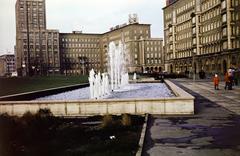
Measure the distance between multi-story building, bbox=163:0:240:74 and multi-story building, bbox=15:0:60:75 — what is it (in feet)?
228

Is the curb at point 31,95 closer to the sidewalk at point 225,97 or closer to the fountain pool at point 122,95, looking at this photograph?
the fountain pool at point 122,95

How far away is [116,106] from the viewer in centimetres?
1600

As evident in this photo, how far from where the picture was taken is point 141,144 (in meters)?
9.79

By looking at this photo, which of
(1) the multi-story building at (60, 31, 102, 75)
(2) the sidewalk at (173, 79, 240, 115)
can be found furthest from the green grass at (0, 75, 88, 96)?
(1) the multi-story building at (60, 31, 102, 75)

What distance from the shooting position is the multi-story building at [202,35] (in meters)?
69.6

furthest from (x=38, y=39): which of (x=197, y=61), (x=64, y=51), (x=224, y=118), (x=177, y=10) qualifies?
(x=224, y=118)

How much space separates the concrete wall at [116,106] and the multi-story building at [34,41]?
5608 inches

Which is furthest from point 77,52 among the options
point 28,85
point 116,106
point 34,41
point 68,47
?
point 116,106

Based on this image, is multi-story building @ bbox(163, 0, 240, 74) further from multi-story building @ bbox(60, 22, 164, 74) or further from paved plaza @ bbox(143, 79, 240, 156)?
multi-story building @ bbox(60, 22, 164, 74)

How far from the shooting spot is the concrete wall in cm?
1577

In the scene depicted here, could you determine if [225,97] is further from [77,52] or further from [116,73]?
[77,52]

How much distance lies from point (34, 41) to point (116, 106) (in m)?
164

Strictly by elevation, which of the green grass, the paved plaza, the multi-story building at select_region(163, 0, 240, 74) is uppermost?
the multi-story building at select_region(163, 0, 240, 74)

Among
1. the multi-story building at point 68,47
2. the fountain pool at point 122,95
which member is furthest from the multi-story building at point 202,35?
the multi-story building at point 68,47
